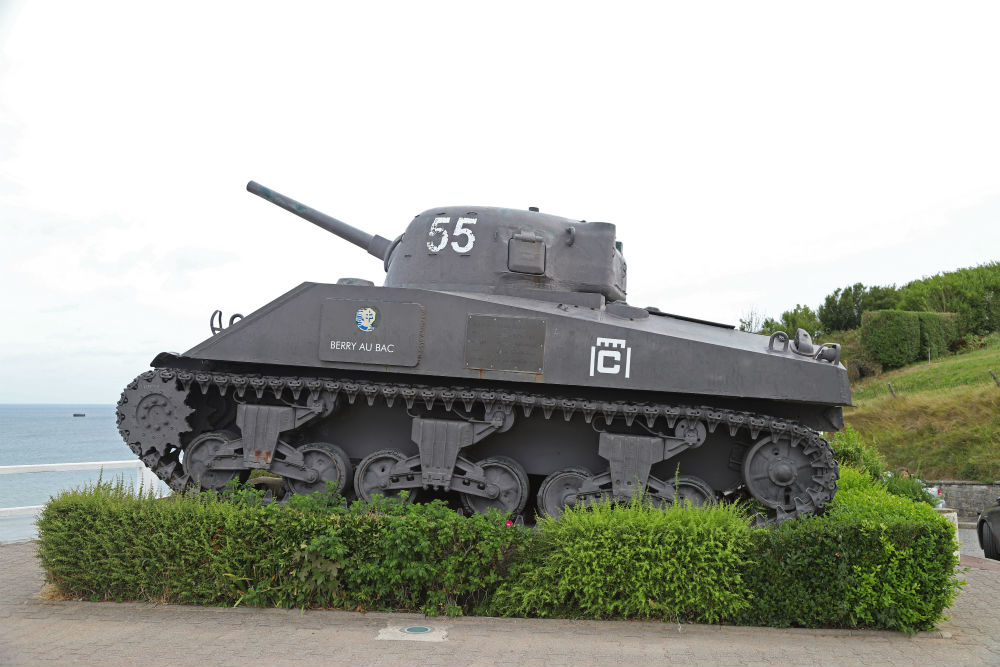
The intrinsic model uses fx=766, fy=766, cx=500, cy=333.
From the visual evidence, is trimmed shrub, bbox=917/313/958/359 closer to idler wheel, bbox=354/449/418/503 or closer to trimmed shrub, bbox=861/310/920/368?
trimmed shrub, bbox=861/310/920/368

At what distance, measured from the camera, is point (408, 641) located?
598cm

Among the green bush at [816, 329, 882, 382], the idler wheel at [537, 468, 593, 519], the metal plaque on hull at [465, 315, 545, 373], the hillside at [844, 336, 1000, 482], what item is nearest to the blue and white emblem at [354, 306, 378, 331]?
the metal plaque on hull at [465, 315, 545, 373]

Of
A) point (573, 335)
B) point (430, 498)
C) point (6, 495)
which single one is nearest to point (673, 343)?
A: point (573, 335)

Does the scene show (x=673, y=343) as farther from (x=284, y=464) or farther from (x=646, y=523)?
(x=284, y=464)

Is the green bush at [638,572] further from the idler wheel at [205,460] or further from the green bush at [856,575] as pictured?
the idler wheel at [205,460]

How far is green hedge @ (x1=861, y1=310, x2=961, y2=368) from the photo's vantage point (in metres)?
34.3

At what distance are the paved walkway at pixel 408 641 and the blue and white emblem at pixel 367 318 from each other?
298 cm

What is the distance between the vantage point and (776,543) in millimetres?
6582

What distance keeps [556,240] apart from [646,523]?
4.04 metres

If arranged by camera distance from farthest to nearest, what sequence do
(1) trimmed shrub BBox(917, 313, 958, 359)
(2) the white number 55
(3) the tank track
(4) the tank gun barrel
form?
(1) trimmed shrub BBox(917, 313, 958, 359), (4) the tank gun barrel, (2) the white number 55, (3) the tank track

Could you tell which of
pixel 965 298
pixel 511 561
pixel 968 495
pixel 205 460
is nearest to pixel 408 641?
pixel 511 561

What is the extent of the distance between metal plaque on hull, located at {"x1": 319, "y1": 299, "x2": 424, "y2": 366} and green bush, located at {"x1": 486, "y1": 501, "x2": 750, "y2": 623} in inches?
105

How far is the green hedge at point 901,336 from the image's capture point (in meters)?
34.3

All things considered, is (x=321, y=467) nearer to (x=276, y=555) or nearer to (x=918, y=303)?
(x=276, y=555)
